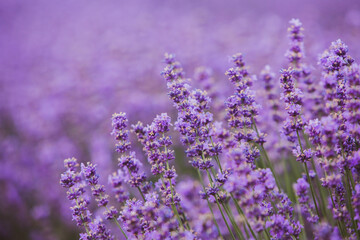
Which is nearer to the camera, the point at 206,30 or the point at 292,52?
the point at 292,52

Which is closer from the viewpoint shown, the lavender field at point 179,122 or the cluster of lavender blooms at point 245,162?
the cluster of lavender blooms at point 245,162

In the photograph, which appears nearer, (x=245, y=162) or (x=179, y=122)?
(x=245, y=162)

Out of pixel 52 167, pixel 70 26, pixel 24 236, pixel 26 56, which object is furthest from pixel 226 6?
pixel 24 236

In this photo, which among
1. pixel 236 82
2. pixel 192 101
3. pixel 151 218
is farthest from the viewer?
pixel 236 82

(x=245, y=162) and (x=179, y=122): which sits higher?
→ (x=179, y=122)

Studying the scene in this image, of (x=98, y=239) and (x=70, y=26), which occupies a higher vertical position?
(x=70, y=26)

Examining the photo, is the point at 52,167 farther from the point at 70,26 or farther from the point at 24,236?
the point at 70,26

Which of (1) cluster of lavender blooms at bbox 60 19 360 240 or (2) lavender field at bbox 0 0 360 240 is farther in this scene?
(2) lavender field at bbox 0 0 360 240

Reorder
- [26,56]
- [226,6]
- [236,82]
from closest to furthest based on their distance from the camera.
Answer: [236,82] < [26,56] < [226,6]
